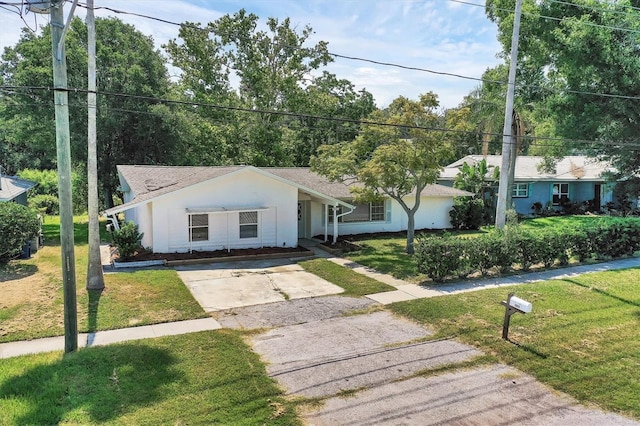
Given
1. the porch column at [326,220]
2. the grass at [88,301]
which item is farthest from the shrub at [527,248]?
the grass at [88,301]

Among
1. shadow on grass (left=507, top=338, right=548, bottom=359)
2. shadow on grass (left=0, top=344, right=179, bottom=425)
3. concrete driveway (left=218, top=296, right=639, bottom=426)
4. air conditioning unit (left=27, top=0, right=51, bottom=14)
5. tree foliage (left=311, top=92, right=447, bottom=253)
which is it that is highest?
air conditioning unit (left=27, top=0, right=51, bottom=14)

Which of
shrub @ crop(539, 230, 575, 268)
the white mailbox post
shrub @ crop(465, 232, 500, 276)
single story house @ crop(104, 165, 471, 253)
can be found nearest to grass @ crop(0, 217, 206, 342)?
single story house @ crop(104, 165, 471, 253)

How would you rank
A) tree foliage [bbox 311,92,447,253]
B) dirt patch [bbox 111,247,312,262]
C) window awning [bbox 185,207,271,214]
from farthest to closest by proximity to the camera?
window awning [bbox 185,207,271,214] < tree foliage [bbox 311,92,447,253] < dirt patch [bbox 111,247,312,262]

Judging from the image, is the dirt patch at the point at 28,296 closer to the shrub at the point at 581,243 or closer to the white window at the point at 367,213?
the white window at the point at 367,213

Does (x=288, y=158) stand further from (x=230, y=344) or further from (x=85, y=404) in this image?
(x=85, y=404)

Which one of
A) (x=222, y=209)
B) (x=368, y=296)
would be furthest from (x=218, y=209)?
(x=368, y=296)

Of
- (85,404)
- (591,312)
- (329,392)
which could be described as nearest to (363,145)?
(591,312)

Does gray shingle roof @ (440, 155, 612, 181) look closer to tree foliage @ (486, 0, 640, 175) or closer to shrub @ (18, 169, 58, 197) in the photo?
tree foliage @ (486, 0, 640, 175)
